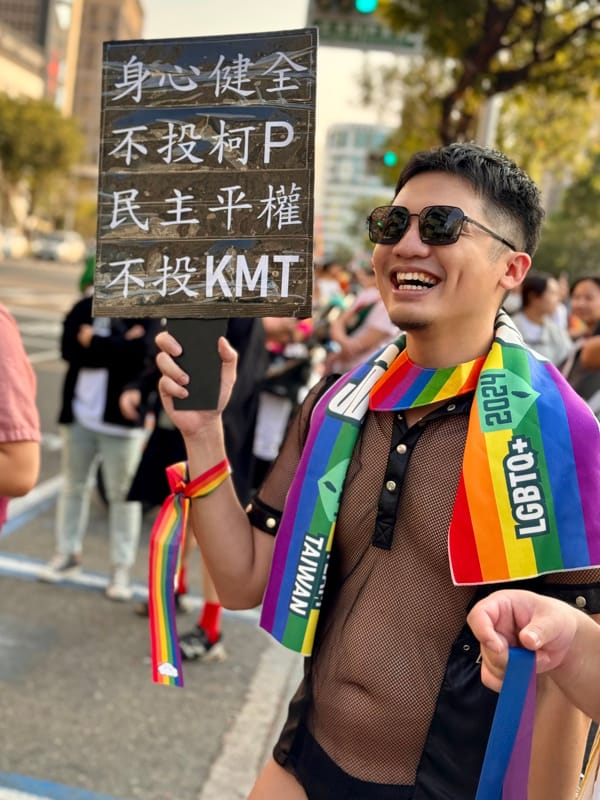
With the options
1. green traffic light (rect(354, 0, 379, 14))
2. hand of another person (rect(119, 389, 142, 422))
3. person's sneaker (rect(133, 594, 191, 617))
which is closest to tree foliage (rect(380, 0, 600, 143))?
green traffic light (rect(354, 0, 379, 14))

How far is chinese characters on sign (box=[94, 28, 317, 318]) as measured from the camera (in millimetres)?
1861

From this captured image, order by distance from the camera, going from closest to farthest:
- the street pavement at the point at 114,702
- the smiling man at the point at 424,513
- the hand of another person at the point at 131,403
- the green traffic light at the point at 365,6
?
the smiling man at the point at 424,513 < the street pavement at the point at 114,702 < the hand of another person at the point at 131,403 < the green traffic light at the point at 365,6

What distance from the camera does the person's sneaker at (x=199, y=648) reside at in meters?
4.40

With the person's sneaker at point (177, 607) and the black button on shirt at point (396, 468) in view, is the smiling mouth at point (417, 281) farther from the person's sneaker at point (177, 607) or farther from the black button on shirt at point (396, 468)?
the person's sneaker at point (177, 607)

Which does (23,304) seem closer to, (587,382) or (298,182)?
(587,382)

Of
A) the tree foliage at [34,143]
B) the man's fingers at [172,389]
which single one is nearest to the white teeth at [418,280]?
the man's fingers at [172,389]

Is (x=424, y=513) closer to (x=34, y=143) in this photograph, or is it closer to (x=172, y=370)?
(x=172, y=370)

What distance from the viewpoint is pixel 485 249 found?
177 cm

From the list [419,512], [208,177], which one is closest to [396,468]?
[419,512]

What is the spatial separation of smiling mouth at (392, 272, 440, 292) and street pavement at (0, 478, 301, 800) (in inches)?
88.7

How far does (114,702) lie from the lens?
391 centimetres

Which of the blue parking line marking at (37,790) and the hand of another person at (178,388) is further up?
the hand of another person at (178,388)

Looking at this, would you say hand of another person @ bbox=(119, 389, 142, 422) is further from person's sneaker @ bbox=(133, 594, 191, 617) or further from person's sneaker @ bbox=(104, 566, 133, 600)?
Result: person's sneaker @ bbox=(133, 594, 191, 617)

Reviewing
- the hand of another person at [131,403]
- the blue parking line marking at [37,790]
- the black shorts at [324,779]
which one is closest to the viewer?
the black shorts at [324,779]
